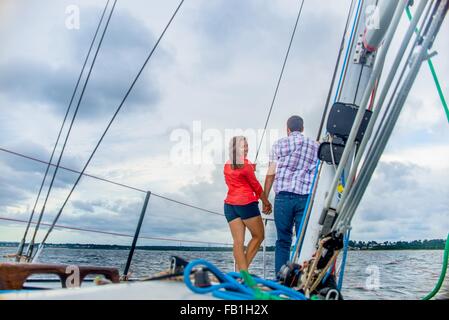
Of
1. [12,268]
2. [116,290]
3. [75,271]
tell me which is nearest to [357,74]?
[116,290]

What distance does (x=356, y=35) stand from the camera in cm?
212

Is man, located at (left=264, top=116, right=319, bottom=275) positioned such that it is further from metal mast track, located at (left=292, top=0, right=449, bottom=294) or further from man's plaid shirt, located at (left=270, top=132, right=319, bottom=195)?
metal mast track, located at (left=292, top=0, right=449, bottom=294)

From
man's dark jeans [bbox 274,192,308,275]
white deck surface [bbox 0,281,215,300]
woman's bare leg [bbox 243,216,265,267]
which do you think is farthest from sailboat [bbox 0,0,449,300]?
woman's bare leg [bbox 243,216,265,267]

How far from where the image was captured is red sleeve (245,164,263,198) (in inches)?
136

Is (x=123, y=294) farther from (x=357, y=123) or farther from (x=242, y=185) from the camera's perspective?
(x=242, y=185)

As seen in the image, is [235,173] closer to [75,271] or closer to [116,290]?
[75,271]

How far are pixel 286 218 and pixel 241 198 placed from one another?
1.41 ft

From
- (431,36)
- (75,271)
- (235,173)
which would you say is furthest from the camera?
(235,173)

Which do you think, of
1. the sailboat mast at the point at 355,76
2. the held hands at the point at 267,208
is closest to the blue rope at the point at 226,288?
the sailboat mast at the point at 355,76

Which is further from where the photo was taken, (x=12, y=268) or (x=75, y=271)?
(x=75, y=271)

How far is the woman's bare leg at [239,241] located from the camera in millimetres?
3471

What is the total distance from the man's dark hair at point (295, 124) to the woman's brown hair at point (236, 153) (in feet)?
1.45
